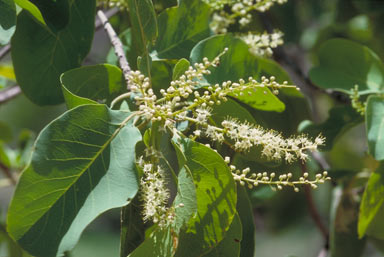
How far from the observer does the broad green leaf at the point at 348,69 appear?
171 centimetres

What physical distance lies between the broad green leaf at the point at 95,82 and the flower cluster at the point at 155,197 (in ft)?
0.96

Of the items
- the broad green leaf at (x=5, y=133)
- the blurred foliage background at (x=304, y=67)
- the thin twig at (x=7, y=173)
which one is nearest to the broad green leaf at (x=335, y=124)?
the blurred foliage background at (x=304, y=67)

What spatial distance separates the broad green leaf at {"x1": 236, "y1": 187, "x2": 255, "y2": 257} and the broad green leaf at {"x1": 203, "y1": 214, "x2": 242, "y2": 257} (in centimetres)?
16

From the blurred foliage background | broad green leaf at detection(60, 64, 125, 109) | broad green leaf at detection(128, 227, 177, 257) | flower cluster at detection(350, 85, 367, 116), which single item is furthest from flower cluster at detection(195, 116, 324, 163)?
the blurred foliage background

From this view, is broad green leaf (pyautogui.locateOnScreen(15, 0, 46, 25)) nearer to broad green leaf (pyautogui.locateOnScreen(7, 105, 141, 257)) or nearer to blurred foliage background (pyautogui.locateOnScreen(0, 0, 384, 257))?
broad green leaf (pyautogui.locateOnScreen(7, 105, 141, 257))

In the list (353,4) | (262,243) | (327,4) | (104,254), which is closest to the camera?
(353,4)

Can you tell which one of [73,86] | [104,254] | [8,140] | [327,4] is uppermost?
[73,86]

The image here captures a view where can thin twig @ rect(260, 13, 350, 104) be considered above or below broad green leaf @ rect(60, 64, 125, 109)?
below

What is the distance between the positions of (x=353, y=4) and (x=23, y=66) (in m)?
1.82

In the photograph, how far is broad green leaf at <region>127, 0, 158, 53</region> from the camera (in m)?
1.20

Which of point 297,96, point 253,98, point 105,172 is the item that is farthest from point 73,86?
point 297,96

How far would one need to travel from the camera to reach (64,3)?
4.26ft

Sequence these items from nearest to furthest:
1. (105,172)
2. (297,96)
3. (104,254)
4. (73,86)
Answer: (105,172), (73,86), (297,96), (104,254)

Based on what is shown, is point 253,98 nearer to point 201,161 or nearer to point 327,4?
point 201,161
